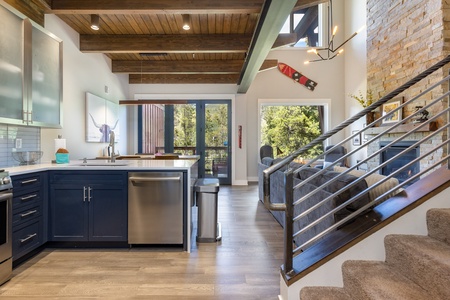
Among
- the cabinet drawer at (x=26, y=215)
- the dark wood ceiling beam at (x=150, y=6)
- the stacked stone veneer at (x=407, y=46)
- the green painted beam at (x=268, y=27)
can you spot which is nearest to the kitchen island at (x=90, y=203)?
the cabinet drawer at (x=26, y=215)

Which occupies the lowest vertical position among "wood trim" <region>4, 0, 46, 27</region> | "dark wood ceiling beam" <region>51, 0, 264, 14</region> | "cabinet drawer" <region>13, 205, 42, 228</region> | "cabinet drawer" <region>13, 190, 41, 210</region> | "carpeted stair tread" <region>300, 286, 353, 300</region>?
"carpeted stair tread" <region>300, 286, 353, 300</region>

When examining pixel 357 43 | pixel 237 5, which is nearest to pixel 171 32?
pixel 237 5

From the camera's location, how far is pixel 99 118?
480 cm

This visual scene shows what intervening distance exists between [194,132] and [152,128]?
1.14 metres

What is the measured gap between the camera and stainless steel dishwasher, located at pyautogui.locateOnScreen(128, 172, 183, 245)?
8.95ft

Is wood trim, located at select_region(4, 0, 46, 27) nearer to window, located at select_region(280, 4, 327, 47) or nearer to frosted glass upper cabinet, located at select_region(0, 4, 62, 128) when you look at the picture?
frosted glass upper cabinet, located at select_region(0, 4, 62, 128)

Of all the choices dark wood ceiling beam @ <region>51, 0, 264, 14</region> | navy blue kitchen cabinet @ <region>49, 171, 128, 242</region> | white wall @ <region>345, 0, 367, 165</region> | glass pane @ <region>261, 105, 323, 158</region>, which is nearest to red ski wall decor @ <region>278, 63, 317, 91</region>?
white wall @ <region>345, 0, 367, 165</region>

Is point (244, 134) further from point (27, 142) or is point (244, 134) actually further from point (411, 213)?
point (411, 213)

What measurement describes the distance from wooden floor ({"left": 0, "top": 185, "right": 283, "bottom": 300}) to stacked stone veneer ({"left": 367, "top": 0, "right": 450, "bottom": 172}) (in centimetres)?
357

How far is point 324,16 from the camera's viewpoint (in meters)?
7.58

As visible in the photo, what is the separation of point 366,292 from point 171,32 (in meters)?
4.35

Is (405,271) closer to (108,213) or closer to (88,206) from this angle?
(108,213)

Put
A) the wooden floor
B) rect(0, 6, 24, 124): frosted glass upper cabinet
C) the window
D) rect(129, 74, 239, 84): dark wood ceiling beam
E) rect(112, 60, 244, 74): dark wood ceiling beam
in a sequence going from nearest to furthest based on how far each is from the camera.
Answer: the wooden floor, rect(0, 6, 24, 124): frosted glass upper cabinet, rect(112, 60, 244, 74): dark wood ceiling beam, rect(129, 74, 239, 84): dark wood ceiling beam, the window

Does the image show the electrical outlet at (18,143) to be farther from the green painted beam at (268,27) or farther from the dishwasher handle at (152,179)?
the green painted beam at (268,27)
